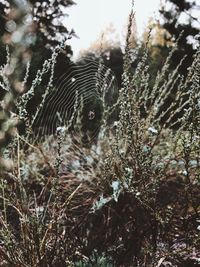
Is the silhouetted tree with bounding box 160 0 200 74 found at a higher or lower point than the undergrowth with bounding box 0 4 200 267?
higher

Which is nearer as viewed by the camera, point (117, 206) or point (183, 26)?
point (117, 206)

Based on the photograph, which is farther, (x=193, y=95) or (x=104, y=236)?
(x=104, y=236)

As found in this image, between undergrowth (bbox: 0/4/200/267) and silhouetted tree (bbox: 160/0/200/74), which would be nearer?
undergrowth (bbox: 0/4/200/267)

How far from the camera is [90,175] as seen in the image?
3129mm

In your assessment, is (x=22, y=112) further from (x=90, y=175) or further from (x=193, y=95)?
(x=90, y=175)

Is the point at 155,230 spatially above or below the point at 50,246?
above

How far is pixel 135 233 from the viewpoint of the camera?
2.29m

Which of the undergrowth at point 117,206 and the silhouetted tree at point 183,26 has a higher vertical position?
the silhouetted tree at point 183,26

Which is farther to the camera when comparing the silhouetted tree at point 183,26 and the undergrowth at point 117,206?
the silhouetted tree at point 183,26

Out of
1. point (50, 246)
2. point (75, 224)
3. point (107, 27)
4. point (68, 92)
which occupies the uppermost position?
point (107, 27)

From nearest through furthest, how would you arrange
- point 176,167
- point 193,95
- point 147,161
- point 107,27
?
point 193,95, point 147,161, point 176,167, point 107,27

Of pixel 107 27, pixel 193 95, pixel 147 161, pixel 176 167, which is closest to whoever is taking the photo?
pixel 193 95

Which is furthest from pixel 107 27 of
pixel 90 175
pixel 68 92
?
pixel 90 175

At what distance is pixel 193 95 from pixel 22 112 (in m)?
0.65
